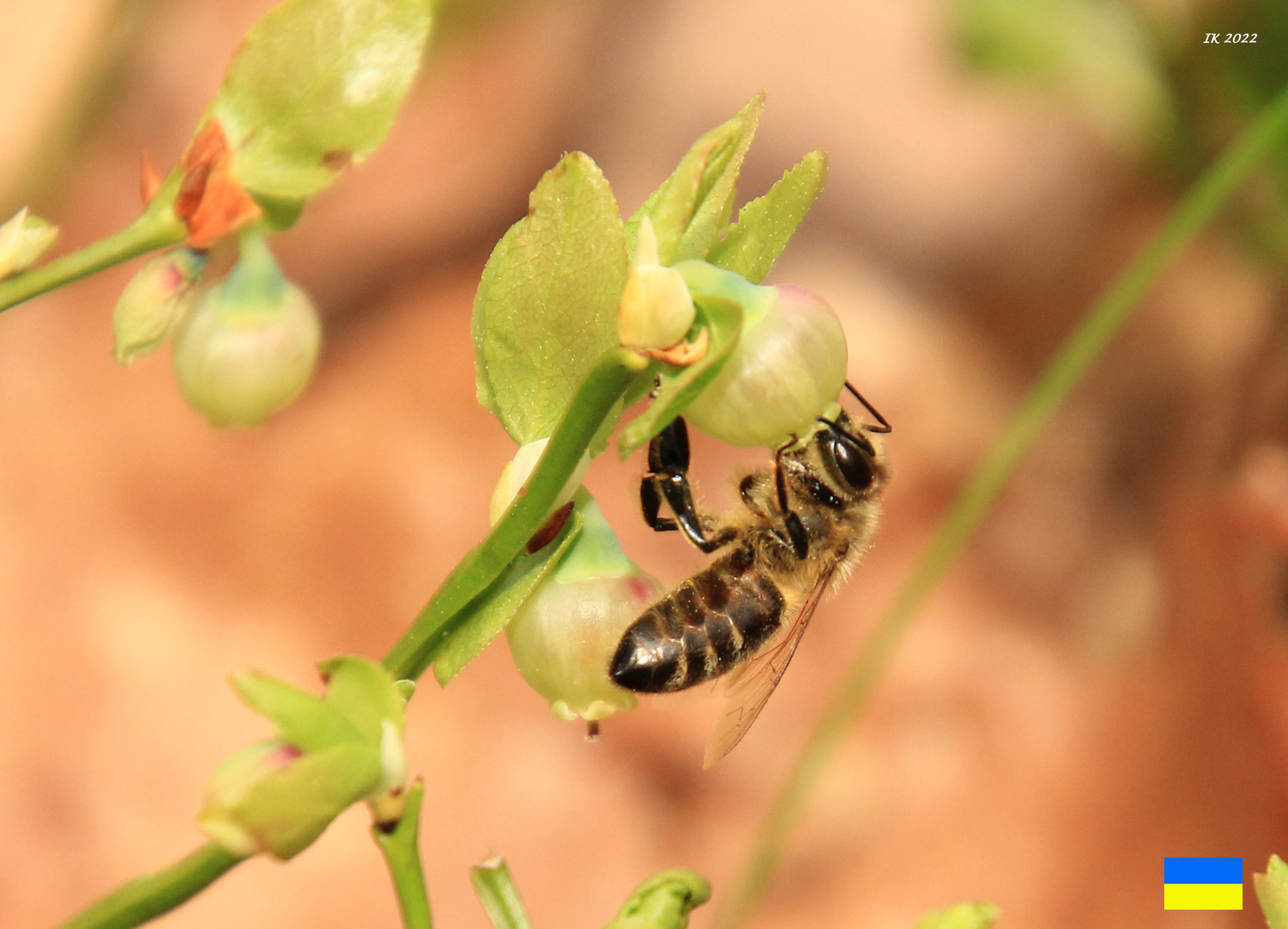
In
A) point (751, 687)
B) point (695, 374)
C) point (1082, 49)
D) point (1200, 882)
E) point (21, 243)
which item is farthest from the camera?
point (1082, 49)

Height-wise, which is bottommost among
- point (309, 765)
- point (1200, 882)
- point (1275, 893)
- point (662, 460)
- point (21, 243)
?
point (1200, 882)

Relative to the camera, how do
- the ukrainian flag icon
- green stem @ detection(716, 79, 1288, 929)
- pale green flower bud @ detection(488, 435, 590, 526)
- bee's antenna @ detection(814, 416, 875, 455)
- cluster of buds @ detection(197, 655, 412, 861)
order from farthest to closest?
the ukrainian flag icon → green stem @ detection(716, 79, 1288, 929) → bee's antenna @ detection(814, 416, 875, 455) → pale green flower bud @ detection(488, 435, 590, 526) → cluster of buds @ detection(197, 655, 412, 861)

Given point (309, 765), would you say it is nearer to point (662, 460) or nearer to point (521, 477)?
point (521, 477)

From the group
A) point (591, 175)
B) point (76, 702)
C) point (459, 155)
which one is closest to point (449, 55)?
point (459, 155)

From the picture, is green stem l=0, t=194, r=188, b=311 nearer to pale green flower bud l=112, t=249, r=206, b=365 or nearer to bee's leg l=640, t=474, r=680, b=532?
pale green flower bud l=112, t=249, r=206, b=365

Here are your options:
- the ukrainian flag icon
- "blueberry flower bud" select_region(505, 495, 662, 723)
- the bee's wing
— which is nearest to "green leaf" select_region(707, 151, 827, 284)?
"blueberry flower bud" select_region(505, 495, 662, 723)

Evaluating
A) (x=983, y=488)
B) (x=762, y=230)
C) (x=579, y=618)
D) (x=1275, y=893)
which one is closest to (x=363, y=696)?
(x=579, y=618)

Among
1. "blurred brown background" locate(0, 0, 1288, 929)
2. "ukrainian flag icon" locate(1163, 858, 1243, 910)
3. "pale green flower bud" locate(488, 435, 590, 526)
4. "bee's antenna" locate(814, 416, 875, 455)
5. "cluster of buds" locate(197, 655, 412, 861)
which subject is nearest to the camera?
"cluster of buds" locate(197, 655, 412, 861)

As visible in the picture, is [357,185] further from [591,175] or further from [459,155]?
[591,175]
